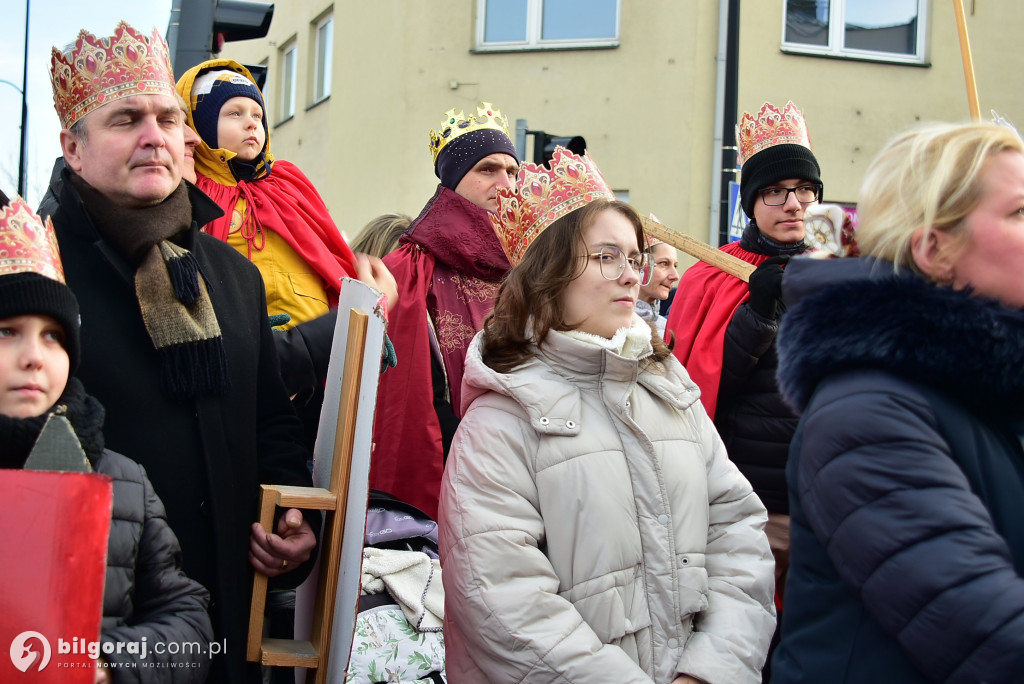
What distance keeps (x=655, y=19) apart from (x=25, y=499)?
1201cm

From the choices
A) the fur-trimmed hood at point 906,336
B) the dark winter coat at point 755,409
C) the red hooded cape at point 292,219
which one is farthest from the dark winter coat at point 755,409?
the fur-trimmed hood at point 906,336

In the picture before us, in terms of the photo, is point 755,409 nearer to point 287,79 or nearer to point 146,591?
point 146,591

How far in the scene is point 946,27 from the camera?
12977 mm

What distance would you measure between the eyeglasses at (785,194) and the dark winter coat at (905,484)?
2213mm

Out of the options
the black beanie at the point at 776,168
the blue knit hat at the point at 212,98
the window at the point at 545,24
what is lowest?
the black beanie at the point at 776,168

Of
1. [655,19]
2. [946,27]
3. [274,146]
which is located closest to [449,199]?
[655,19]

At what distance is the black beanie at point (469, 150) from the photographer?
Answer: 14.9ft

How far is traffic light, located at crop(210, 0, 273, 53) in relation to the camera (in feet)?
19.6

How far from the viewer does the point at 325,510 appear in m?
2.79

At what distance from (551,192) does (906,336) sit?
1614 millimetres

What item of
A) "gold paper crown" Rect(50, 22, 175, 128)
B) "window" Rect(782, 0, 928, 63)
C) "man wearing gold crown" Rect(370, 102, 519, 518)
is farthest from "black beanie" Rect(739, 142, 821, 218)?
"window" Rect(782, 0, 928, 63)

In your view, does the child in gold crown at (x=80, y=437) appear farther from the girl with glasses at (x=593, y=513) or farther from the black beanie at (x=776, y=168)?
the black beanie at (x=776, y=168)

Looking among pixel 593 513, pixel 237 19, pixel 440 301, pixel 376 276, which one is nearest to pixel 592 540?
pixel 593 513

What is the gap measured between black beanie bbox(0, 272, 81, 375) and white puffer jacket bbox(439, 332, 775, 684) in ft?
3.19
